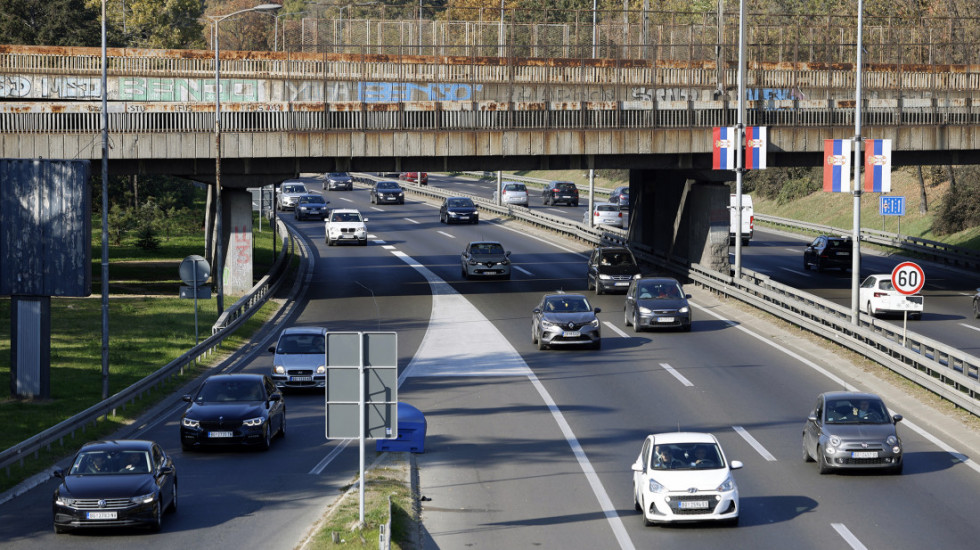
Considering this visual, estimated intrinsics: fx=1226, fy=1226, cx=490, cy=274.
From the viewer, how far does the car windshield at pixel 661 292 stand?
38.9 m

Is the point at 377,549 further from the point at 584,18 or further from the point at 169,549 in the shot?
the point at 584,18

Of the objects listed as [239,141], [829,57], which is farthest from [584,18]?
[239,141]

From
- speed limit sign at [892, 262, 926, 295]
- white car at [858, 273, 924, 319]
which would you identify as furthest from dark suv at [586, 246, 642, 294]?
speed limit sign at [892, 262, 926, 295]

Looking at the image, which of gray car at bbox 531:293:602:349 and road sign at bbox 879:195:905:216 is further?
road sign at bbox 879:195:905:216

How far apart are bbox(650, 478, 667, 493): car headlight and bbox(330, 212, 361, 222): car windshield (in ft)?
177

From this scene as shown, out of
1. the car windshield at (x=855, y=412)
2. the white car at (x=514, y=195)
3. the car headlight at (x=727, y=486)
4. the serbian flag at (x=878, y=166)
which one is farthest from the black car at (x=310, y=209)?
the car headlight at (x=727, y=486)

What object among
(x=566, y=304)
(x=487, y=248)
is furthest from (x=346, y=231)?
(x=566, y=304)

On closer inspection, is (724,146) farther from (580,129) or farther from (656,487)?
(656,487)

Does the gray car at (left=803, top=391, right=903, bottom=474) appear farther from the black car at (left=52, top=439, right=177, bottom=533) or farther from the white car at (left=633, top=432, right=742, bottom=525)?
the black car at (left=52, top=439, right=177, bottom=533)

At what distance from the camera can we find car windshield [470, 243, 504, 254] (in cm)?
5441

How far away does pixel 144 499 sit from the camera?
17.5 metres

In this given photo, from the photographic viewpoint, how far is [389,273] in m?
57.8

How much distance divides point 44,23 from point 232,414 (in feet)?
230

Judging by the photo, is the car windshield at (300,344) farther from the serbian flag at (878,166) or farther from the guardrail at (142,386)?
the serbian flag at (878,166)
